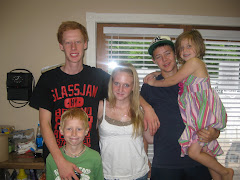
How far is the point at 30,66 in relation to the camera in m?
2.09

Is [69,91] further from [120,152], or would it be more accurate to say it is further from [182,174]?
[182,174]

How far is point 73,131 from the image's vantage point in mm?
1146

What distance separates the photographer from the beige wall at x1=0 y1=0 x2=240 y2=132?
81.4 inches

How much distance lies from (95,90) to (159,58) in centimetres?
58

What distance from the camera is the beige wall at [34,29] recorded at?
207 centimetres

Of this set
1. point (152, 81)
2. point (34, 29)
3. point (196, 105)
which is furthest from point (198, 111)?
point (34, 29)

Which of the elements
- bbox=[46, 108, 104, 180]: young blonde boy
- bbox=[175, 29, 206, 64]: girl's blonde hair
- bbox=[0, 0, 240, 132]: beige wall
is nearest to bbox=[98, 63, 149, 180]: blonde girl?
bbox=[46, 108, 104, 180]: young blonde boy

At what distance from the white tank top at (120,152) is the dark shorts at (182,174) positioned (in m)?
0.14

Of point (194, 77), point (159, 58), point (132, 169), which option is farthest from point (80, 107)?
point (194, 77)

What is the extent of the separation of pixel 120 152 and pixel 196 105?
66 cm

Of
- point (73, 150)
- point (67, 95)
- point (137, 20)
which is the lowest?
point (73, 150)

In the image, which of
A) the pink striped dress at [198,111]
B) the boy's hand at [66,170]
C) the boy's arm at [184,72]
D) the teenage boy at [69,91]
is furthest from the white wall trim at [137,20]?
the boy's hand at [66,170]

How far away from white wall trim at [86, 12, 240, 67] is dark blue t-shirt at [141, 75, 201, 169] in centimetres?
101

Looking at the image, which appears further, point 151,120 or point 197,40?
point 197,40
